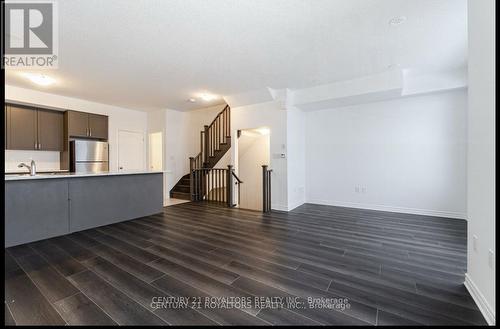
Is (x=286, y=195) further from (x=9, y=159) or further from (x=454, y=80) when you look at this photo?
(x=9, y=159)

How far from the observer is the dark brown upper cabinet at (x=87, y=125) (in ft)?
17.4

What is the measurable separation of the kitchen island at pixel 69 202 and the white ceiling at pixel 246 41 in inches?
74.4

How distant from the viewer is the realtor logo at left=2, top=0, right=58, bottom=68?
88.3 inches

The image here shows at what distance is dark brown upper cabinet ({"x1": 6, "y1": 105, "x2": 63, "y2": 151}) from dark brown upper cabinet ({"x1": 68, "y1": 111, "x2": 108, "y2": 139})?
34 centimetres

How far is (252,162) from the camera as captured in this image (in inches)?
277

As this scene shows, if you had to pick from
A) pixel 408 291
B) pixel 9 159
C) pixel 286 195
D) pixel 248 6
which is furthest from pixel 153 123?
pixel 408 291

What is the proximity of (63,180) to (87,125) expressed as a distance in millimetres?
2852

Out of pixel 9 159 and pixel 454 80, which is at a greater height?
pixel 454 80

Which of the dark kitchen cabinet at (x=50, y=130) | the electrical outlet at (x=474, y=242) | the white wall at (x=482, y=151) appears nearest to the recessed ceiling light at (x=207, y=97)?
the dark kitchen cabinet at (x=50, y=130)

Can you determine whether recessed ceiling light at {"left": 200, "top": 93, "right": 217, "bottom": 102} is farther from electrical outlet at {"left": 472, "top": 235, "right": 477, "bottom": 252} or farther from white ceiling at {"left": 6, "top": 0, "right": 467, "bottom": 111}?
electrical outlet at {"left": 472, "top": 235, "right": 477, "bottom": 252}

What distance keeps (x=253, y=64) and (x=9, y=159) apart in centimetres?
574

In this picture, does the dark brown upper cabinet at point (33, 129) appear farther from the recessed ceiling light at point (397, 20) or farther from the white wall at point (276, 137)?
the recessed ceiling light at point (397, 20)

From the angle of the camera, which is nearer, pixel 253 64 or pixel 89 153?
pixel 253 64

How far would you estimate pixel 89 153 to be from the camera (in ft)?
18.2
